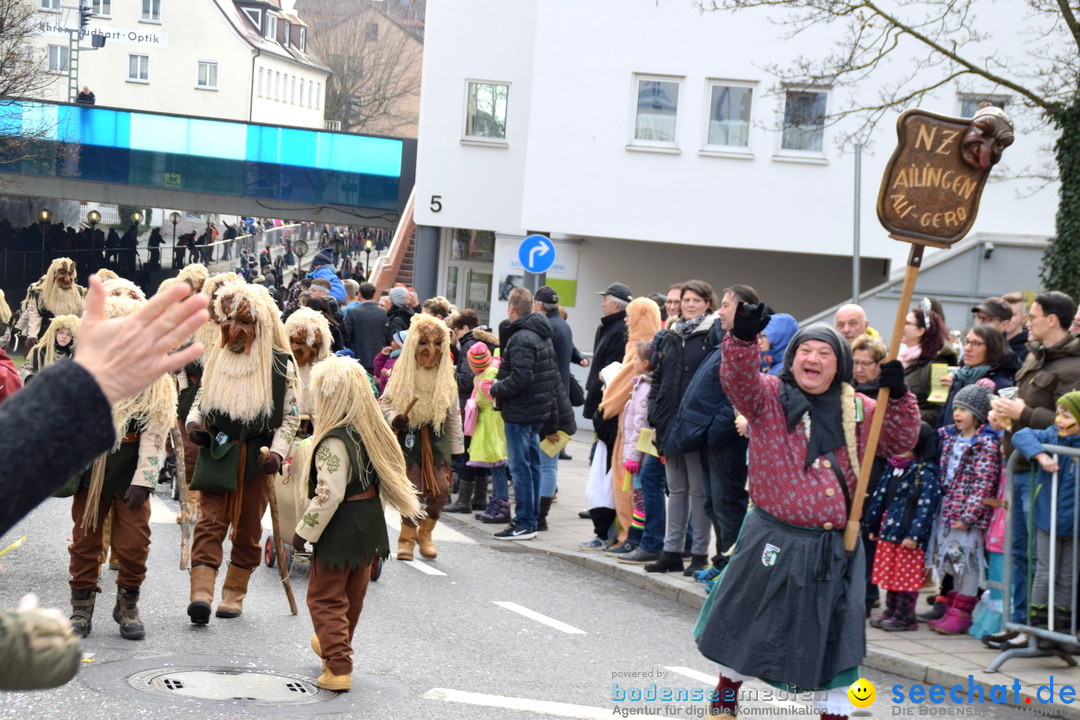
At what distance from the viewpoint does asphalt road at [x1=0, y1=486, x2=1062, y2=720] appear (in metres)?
6.18

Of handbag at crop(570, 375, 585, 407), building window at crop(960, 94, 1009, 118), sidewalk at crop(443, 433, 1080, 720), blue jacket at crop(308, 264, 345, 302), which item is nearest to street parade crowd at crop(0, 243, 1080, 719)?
sidewalk at crop(443, 433, 1080, 720)

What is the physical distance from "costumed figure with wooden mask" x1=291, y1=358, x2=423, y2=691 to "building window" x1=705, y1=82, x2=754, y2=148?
20013 mm

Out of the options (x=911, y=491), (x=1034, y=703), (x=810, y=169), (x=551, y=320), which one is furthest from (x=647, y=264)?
(x=1034, y=703)

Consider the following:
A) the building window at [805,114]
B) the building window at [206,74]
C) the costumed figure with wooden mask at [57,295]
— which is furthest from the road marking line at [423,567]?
the building window at [206,74]

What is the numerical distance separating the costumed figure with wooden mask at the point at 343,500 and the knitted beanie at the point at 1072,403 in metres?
3.67

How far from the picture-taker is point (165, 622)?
25.1 feet

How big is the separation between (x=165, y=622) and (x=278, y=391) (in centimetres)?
148

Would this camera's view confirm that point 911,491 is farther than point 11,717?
Yes

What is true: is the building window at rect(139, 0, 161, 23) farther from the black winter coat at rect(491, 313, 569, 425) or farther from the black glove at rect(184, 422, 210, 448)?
the black glove at rect(184, 422, 210, 448)

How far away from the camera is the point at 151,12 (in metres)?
69.5

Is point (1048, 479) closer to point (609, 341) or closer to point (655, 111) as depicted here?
point (609, 341)

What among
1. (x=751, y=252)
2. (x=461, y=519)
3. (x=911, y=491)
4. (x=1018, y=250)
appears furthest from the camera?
(x=751, y=252)

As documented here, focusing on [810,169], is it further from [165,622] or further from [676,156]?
[165,622]

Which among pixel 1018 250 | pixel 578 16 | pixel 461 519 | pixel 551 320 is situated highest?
pixel 578 16
